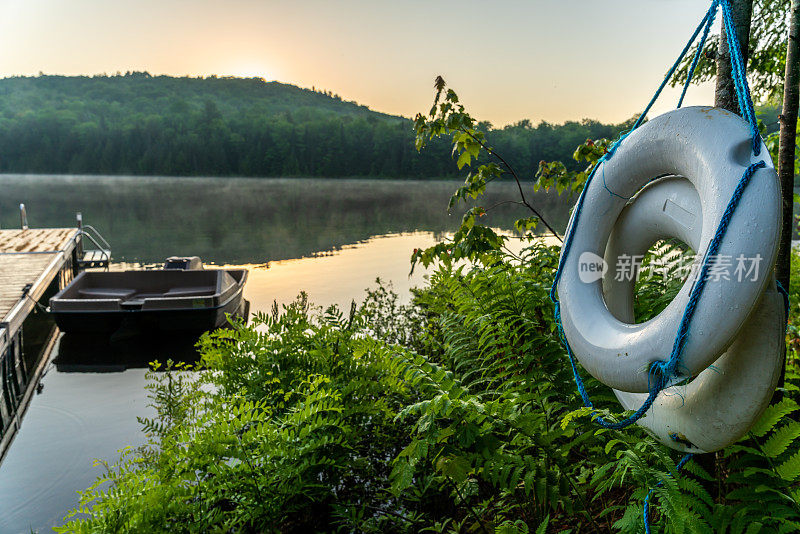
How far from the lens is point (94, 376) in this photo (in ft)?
32.1

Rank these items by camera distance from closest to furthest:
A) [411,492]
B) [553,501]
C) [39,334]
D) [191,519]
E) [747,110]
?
[747,110] → [553,501] → [191,519] → [411,492] → [39,334]

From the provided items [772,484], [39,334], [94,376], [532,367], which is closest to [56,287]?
[39,334]

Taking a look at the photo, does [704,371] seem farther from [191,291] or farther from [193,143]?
[193,143]

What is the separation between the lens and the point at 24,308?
9.65 meters

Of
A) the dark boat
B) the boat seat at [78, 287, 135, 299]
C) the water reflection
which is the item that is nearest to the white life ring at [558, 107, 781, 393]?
the dark boat

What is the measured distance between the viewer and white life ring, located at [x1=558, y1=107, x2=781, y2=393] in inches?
62.3

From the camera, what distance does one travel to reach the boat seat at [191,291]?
11766 millimetres

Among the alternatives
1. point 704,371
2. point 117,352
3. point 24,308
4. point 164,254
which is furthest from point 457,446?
point 164,254

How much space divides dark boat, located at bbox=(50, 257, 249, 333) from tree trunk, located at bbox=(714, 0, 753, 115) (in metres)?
9.33

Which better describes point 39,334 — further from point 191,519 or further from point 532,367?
point 532,367

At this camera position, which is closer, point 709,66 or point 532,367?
point 532,367

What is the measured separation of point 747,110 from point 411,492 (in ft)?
10.5

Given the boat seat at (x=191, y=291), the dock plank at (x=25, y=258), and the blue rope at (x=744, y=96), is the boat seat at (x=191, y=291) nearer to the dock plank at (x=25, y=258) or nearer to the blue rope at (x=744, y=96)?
the dock plank at (x=25, y=258)

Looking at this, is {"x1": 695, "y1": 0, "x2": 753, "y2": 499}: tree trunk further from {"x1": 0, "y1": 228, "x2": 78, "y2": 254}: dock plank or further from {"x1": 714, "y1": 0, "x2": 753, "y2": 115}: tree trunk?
{"x1": 0, "y1": 228, "x2": 78, "y2": 254}: dock plank
